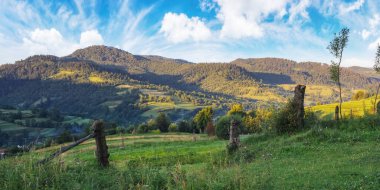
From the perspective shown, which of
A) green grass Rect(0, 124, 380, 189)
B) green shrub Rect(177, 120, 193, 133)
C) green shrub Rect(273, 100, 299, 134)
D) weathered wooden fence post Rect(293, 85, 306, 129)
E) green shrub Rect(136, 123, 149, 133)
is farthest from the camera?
green shrub Rect(177, 120, 193, 133)

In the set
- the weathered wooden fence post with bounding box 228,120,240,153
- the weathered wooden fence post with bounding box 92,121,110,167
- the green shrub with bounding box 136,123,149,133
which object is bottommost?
the green shrub with bounding box 136,123,149,133

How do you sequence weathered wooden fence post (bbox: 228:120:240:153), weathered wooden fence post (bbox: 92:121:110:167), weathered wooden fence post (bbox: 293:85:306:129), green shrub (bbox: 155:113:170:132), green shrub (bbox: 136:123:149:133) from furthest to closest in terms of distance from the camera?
green shrub (bbox: 155:113:170:132), green shrub (bbox: 136:123:149:133), weathered wooden fence post (bbox: 293:85:306:129), weathered wooden fence post (bbox: 228:120:240:153), weathered wooden fence post (bbox: 92:121:110:167)

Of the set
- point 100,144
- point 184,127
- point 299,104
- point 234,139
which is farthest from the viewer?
point 184,127

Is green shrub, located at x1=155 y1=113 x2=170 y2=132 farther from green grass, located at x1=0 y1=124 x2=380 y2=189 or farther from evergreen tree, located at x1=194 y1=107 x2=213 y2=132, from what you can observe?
green grass, located at x1=0 y1=124 x2=380 y2=189

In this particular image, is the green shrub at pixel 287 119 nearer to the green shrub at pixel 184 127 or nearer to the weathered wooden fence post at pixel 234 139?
the weathered wooden fence post at pixel 234 139

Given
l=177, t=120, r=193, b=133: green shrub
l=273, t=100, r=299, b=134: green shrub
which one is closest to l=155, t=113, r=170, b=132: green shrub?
l=177, t=120, r=193, b=133: green shrub

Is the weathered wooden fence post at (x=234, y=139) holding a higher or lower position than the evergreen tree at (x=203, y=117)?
higher

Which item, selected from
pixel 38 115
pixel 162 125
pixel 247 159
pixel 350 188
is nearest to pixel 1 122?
pixel 38 115

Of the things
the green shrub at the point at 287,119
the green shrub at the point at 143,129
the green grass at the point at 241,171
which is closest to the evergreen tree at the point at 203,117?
the green shrub at the point at 143,129

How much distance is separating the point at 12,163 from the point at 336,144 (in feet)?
53.6

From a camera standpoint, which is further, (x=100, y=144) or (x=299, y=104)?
(x=299, y=104)

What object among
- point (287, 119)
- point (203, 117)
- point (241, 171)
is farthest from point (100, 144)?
point (203, 117)

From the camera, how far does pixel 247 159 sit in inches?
770

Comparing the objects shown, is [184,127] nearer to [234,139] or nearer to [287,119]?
[287,119]
